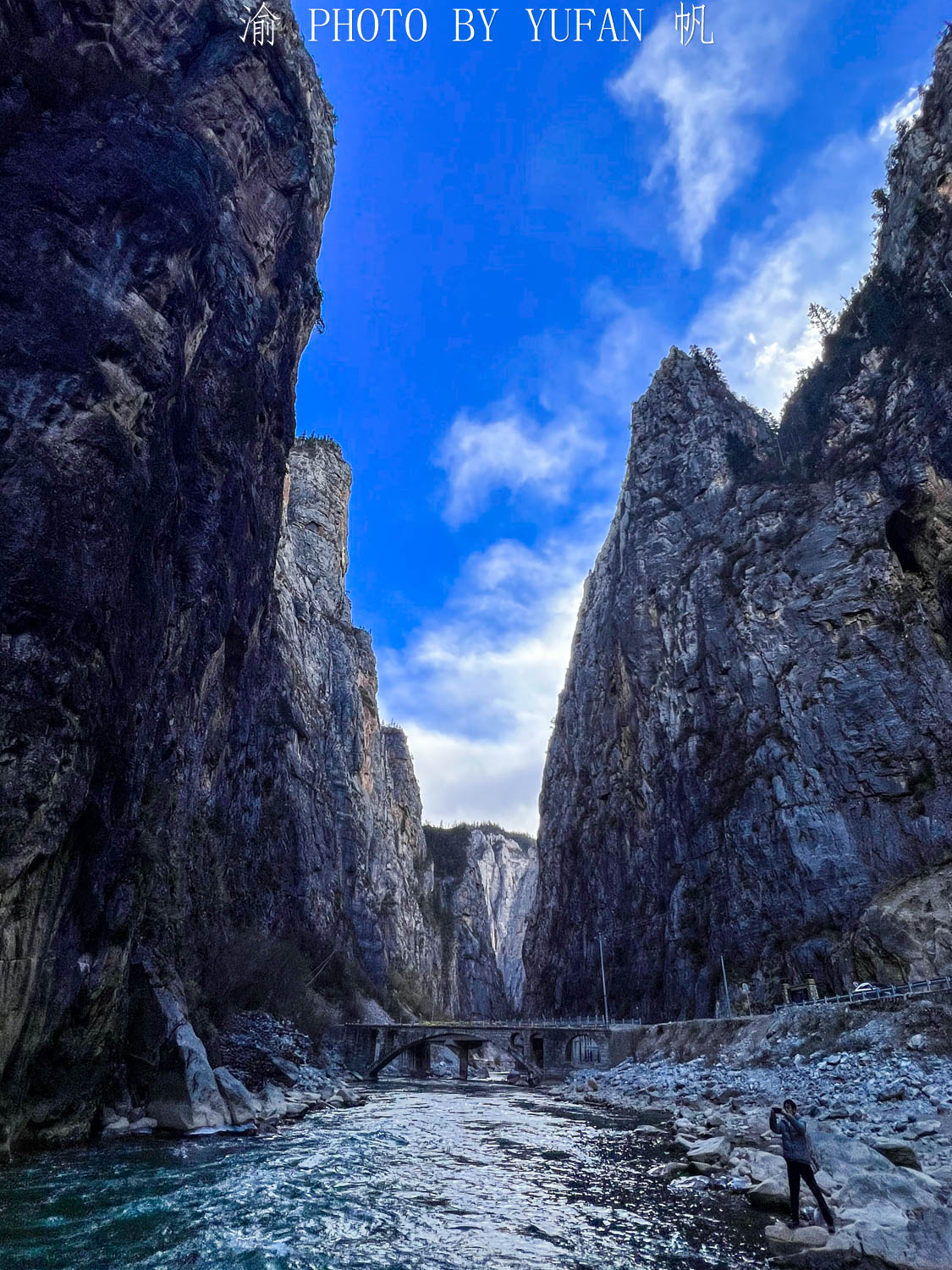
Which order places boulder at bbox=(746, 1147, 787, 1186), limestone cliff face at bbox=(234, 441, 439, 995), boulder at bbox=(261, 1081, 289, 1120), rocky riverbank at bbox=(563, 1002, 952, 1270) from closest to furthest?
1. rocky riverbank at bbox=(563, 1002, 952, 1270)
2. boulder at bbox=(746, 1147, 787, 1186)
3. boulder at bbox=(261, 1081, 289, 1120)
4. limestone cliff face at bbox=(234, 441, 439, 995)

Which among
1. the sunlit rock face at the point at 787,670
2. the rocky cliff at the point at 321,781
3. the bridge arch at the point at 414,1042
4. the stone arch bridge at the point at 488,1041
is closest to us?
the sunlit rock face at the point at 787,670

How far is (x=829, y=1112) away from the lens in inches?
844

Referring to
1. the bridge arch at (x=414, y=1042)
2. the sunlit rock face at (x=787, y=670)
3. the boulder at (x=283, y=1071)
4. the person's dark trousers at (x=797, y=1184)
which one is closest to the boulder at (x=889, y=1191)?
the person's dark trousers at (x=797, y=1184)

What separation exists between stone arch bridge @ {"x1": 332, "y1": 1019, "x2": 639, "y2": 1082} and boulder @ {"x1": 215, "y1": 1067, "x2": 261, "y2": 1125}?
34258 millimetres

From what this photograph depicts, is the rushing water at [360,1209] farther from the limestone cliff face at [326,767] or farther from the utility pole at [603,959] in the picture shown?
the utility pole at [603,959]

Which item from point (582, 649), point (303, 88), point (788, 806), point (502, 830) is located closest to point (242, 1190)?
point (788, 806)

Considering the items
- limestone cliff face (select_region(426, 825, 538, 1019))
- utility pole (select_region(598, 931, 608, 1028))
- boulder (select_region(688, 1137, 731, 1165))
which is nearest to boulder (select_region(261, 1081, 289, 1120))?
boulder (select_region(688, 1137, 731, 1165))

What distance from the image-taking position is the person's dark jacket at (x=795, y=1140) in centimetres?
1121

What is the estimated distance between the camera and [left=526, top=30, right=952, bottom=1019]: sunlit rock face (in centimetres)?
4562

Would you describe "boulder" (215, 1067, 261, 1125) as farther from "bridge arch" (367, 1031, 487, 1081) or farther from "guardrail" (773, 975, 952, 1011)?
"bridge arch" (367, 1031, 487, 1081)

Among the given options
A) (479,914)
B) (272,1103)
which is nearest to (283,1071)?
(272,1103)

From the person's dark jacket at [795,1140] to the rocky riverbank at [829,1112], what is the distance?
887 millimetres

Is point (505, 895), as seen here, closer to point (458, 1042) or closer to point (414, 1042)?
point (458, 1042)

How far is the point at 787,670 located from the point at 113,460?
48.9m
